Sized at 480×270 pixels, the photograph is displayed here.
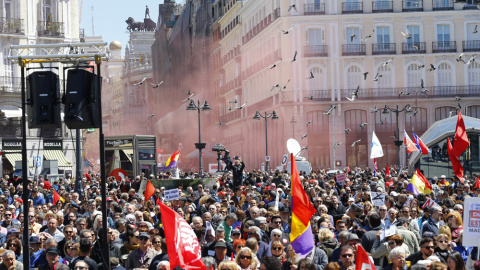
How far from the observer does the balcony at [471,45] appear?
68.4 metres

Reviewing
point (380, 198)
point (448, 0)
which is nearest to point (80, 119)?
point (380, 198)

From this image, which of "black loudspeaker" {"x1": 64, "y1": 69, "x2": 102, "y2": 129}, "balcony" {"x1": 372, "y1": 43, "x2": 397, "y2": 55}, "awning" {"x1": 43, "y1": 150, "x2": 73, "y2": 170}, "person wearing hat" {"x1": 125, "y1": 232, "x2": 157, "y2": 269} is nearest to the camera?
"black loudspeaker" {"x1": 64, "y1": 69, "x2": 102, "y2": 129}

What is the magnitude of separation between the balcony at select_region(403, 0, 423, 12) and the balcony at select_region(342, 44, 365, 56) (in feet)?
13.2

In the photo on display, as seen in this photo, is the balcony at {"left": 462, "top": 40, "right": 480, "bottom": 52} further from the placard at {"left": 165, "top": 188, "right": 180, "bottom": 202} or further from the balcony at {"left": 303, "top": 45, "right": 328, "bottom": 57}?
the placard at {"left": 165, "top": 188, "right": 180, "bottom": 202}

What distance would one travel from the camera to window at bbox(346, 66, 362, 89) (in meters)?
68.4

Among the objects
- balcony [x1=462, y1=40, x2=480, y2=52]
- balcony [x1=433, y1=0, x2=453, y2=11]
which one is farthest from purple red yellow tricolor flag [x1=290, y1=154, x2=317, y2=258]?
balcony [x1=433, y1=0, x2=453, y2=11]

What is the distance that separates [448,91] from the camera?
6781 cm

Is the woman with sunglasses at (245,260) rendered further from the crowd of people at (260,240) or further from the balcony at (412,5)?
the balcony at (412,5)

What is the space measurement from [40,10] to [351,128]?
24021mm

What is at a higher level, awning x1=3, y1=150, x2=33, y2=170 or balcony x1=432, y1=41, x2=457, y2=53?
balcony x1=432, y1=41, x2=457, y2=53

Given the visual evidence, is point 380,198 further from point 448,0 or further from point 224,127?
point 224,127

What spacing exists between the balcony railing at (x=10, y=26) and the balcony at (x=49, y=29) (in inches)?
50.9

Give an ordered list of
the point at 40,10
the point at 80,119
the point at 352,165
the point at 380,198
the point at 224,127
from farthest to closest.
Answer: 1. the point at 224,127
2. the point at 352,165
3. the point at 40,10
4. the point at 380,198
5. the point at 80,119

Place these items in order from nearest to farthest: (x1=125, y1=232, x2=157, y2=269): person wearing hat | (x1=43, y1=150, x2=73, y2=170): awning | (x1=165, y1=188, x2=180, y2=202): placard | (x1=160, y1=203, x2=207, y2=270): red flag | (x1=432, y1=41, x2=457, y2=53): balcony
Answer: (x1=160, y1=203, x2=207, y2=270): red flag → (x1=125, y1=232, x2=157, y2=269): person wearing hat → (x1=165, y1=188, x2=180, y2=202): placard → (x1=43, y1=150, x2=73, y2=170): awning → (x1=432, y1=41, x2=457, y2=53): balcony
